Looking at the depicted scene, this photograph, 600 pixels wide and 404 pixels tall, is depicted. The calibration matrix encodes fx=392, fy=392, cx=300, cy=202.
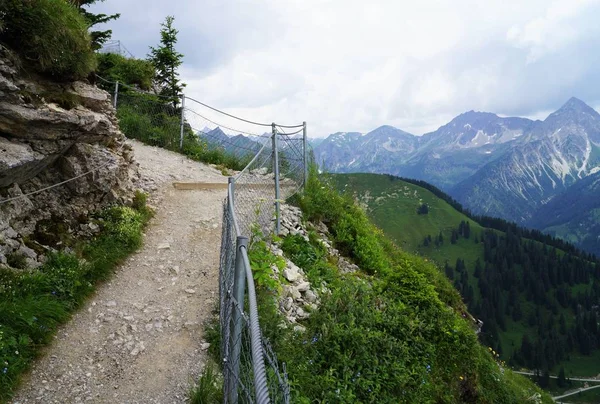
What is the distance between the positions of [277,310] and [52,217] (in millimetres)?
5045

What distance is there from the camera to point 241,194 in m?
7.58

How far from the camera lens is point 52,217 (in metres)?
7.88

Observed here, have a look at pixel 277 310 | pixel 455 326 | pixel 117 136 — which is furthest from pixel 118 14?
pixel 455 326

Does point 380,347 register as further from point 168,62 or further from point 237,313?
point 168,62

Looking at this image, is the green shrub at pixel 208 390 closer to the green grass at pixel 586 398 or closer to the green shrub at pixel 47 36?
the green shrub at pixel 47 36

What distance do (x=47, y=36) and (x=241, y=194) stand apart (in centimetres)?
499

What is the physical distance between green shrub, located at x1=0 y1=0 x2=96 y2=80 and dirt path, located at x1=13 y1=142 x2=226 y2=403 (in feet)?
13.5

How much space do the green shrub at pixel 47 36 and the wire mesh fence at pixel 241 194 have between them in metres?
4.37

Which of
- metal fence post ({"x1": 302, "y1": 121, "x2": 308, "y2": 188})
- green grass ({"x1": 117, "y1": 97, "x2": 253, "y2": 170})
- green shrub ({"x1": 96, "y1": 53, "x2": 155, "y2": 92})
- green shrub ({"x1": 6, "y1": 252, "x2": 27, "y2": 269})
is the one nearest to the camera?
green shrub ({"x1": 6, "y1": 252, "x2": 27, "y2": 269})

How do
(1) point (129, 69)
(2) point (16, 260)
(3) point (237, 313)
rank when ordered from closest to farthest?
1. (3) point (237, 313)
2. (2) point (16, 260)
3. (1) point (129, 69)

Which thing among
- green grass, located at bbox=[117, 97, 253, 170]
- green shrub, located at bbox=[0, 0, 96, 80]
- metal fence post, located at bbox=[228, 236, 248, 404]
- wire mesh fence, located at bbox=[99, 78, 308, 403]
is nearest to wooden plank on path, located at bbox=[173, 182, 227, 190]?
wire mesh fence, located at bbox=[99, 78, 308, 403]

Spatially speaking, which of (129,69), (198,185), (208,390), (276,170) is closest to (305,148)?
(276,170)

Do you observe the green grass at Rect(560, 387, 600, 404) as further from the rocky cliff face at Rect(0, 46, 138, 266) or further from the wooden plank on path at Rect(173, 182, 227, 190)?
the rocky cliff face at Rect(0, 46, 138, 266)

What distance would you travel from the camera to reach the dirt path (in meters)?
5.08
